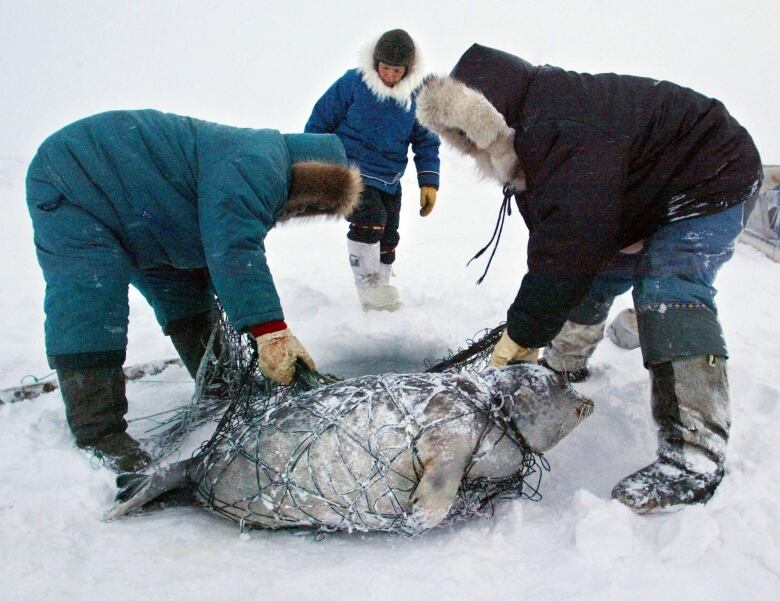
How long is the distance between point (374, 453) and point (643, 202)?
5.06 feet

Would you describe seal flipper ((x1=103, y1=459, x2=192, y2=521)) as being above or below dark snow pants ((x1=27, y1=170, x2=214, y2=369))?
below

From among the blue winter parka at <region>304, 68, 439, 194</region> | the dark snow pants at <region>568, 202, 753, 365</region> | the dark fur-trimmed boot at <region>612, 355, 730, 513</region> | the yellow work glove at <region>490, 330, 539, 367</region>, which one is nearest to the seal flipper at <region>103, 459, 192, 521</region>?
the yellow work glove at <region>490, 330, 539, 367</region>

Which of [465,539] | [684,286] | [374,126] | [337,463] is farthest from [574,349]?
[374,126]

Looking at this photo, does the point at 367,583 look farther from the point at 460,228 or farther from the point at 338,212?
the point at 460,228

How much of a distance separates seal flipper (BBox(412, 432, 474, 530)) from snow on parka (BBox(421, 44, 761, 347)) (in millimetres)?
609

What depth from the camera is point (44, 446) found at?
2.27 m

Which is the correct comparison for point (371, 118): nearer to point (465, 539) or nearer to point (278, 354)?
point (278, 354)

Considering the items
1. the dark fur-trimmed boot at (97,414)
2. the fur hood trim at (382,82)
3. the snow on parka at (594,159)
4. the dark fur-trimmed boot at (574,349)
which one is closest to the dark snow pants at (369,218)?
the fur hood trim at (382,82)

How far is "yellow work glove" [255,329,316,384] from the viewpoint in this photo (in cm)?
228

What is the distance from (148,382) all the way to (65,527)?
1.44m

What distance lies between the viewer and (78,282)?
7.50 feet

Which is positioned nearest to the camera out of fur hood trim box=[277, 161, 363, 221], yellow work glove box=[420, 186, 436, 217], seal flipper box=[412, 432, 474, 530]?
seal flipper box=[412, 432, 474, 530]

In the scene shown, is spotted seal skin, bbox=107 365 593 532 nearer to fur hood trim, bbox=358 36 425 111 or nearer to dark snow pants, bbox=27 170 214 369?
dark snow pants, bbox=27 170 214 369

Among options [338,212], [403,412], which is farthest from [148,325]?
[403,412]
